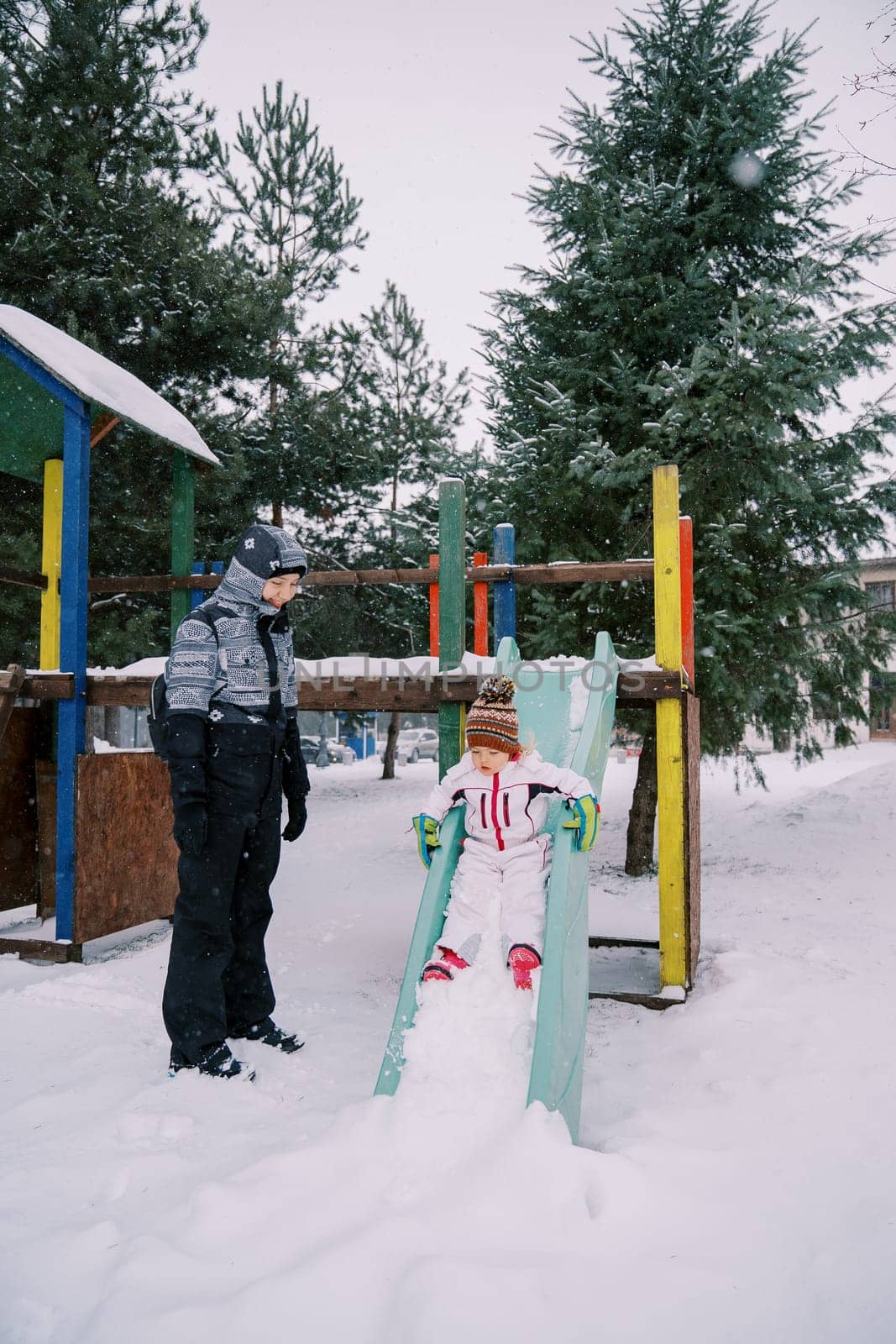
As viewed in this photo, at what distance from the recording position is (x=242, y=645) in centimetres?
336

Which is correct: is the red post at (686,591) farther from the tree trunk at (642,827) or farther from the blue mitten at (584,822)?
the tree trunk at (642,827)

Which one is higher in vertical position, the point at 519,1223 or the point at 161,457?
the point at 161,457

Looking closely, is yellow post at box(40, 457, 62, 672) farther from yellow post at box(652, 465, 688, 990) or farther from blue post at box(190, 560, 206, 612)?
yellow post at box(652, 465, 688, 990)

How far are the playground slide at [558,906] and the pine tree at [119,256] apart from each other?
7727 mm

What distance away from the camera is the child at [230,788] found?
313cm

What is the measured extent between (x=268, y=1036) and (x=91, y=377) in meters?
4.11

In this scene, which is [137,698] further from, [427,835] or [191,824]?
[427,835]

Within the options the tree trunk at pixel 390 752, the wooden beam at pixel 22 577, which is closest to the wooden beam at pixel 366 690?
the wooden beam at pixel 22 577

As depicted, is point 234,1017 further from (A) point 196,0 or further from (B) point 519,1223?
(A) point 196,0

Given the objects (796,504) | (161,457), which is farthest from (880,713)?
(161,457)

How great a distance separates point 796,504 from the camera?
768cm

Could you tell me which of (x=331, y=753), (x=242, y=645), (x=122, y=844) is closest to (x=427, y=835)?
(x=242, y=645)

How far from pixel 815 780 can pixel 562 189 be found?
11.8 metres

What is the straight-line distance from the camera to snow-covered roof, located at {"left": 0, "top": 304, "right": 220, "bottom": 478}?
4965 mm
